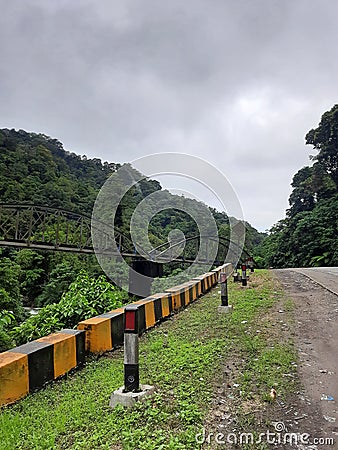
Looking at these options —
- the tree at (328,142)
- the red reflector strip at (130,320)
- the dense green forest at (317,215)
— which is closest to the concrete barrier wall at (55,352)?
the red reflector strip at (130,320)

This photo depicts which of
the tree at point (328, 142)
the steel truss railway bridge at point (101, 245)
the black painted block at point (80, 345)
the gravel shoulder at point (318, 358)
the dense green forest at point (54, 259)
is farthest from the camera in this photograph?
the tree at point (328, 142)

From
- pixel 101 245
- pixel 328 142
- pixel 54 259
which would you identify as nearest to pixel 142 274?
pixel 101 245

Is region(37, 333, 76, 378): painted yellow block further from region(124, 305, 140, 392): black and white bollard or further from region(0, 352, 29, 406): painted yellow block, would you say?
region(124, 305, 140, 392): black and white bollard

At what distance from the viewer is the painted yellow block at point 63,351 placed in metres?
3.58

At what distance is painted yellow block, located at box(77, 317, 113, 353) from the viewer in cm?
421

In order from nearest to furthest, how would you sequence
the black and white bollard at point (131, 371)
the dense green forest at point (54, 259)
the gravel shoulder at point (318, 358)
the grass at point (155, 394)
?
the grass at point (155, 394)
the gravel shoulder at point (318, 358)
the black and white bollard at point (131, 371)
the dense green forest at point (54, 259)

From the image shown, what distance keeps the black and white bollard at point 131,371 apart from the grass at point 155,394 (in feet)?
0.24

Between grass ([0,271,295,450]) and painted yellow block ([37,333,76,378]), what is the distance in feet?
0.36

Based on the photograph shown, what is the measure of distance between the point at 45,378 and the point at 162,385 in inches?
40.5

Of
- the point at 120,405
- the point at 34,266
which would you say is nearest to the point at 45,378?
the point at 120,405

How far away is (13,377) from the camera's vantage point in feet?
10.1

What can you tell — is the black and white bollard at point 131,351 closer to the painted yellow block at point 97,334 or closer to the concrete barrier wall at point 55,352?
the concrete barrier wall at point 55,352

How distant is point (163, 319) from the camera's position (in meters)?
6.30

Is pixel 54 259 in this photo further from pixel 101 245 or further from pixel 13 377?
pixel 13 377
